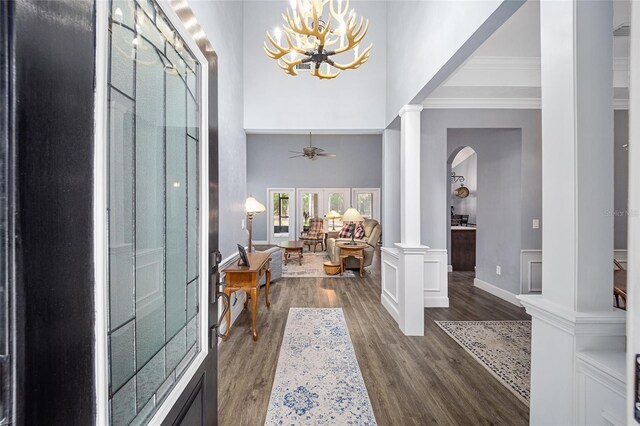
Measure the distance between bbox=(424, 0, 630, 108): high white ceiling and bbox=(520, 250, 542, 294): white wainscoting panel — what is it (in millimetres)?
2088

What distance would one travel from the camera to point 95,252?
1.95ft

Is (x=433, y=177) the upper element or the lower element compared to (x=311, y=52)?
lower

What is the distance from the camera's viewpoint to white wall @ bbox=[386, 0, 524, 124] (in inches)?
67.4

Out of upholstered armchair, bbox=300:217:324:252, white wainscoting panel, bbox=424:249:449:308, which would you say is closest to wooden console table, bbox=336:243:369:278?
white wainscoting panel, bbox=424:249:449:308

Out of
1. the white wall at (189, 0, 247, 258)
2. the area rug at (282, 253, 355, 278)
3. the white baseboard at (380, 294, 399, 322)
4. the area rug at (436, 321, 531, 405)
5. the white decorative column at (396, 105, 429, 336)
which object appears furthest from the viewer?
the area rug at (282, 253, 355, 278)

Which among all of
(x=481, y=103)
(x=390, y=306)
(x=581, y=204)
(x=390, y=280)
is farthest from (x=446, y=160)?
(x=581, y=204)

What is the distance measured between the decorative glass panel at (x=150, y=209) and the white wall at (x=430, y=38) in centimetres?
173

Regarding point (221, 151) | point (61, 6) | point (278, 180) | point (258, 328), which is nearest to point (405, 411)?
point (258, 328)

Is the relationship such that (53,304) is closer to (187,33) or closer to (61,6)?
(61,6)

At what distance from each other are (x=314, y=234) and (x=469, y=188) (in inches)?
227

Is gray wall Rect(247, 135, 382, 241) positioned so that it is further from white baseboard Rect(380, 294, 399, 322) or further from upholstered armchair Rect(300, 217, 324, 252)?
white baseboard Rect(380, 294, 399, 322)

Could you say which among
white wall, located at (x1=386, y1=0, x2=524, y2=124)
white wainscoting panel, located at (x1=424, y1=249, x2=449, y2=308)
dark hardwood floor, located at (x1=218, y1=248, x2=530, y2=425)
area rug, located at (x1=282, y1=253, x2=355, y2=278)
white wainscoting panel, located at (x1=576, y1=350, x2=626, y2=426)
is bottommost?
dark hardwood floor, located at (x1=218, y1=248, x2=530, y2=425)

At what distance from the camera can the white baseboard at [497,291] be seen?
4.02m

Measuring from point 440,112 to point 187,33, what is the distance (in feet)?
12.2
